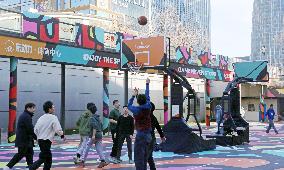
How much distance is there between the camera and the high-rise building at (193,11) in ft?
283

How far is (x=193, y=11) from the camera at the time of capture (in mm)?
104125

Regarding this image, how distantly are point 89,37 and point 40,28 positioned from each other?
11.4 ft

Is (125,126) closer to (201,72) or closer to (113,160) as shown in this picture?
(113,160)

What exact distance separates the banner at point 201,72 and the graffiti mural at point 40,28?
9.69m

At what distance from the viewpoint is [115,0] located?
115 m

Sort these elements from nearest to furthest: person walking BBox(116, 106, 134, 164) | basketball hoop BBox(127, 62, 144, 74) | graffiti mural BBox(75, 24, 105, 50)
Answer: person walking BBox(116, 106, 134, 164)
basketball hoop BBox(127, 62, 144, 74)
graffiti mural BBox(75, 24, 105, 50)

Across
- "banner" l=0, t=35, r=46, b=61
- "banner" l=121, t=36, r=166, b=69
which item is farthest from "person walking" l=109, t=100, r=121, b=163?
"banner" l=0, t=35, r=46, b=61

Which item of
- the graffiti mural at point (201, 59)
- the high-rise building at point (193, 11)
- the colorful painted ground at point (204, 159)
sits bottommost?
the colorful painted ground at point (204, 159)

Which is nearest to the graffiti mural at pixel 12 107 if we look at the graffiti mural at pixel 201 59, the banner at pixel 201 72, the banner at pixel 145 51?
the banner at pixel 145 51

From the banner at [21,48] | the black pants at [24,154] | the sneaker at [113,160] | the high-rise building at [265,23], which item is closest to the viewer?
the black pants at [24,154]

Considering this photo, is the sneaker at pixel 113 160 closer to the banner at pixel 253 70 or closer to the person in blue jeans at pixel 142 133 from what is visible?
the person in blue jeans at pixel 142 133

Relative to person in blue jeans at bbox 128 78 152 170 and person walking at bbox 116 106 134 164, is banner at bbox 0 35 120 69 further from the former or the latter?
person in blue jeans at bbox 128 78 152 170

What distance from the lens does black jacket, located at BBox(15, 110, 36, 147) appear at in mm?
10680

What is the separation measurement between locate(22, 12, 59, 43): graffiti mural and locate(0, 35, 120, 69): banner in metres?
0.31
